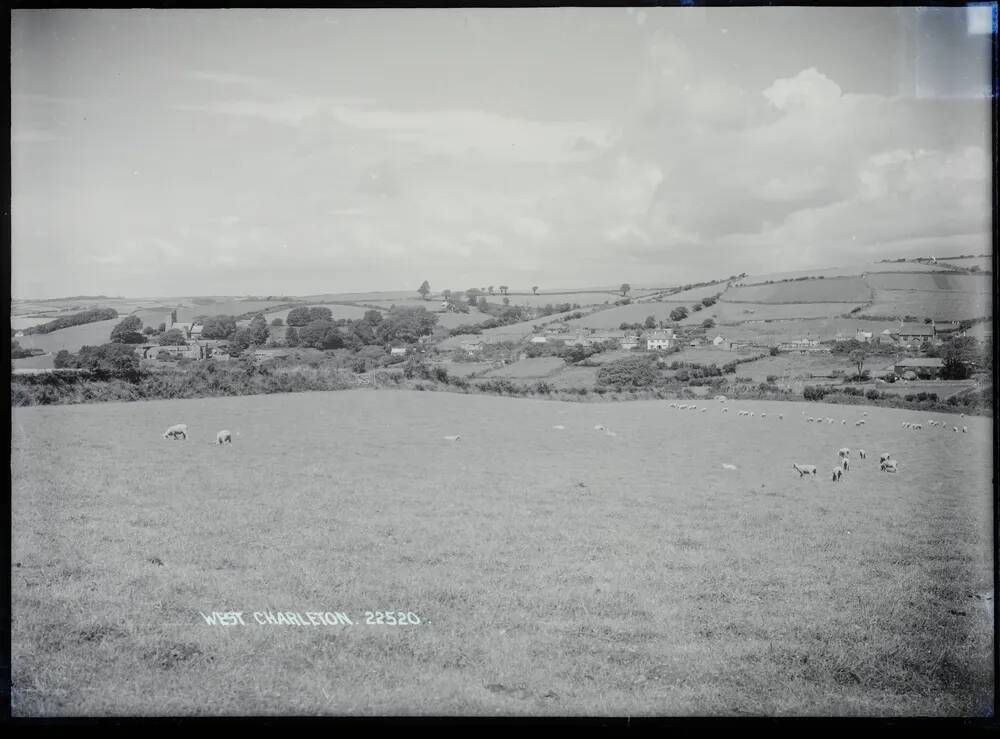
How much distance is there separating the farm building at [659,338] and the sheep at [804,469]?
0.94m

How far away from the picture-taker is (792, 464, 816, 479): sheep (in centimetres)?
342

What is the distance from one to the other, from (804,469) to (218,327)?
10.9 ft

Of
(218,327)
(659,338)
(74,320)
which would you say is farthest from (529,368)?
(74,320)

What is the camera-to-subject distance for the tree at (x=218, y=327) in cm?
350

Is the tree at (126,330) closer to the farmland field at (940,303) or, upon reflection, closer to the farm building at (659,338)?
the farm building at (659,338)

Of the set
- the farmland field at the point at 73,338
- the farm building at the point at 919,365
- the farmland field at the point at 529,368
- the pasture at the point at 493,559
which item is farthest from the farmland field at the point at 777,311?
the farmland field at the point at 73,338

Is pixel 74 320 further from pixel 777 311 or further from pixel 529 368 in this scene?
pixel 777 311

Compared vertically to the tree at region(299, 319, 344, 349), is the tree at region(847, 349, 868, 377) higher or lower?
lower

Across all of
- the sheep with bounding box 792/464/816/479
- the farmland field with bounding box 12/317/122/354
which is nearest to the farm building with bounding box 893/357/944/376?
the sheep with bounding box 792/464/816/479

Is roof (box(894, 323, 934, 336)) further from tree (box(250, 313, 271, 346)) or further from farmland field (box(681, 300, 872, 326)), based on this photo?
tree (box(250, 313, 271, 346))

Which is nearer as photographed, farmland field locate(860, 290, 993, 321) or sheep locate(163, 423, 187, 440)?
farmland field locate(860, 290, 993, 321)

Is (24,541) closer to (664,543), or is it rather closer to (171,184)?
(171,184)

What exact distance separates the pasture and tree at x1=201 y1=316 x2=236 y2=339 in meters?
0.38

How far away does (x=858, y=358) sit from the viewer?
3.38 m
